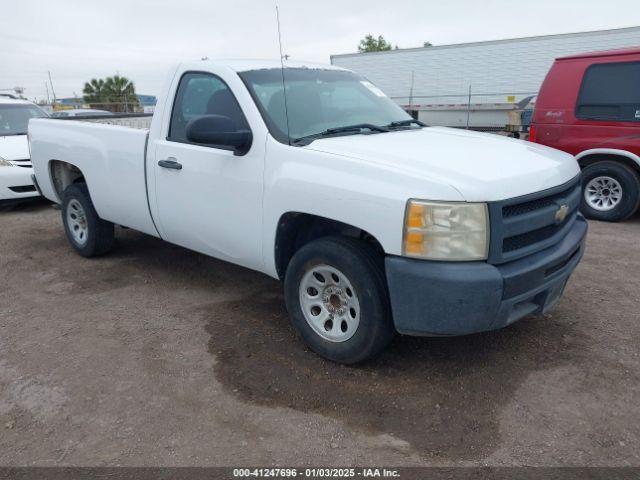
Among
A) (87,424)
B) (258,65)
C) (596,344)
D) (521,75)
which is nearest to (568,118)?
(596,344)

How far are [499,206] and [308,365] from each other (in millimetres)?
1536

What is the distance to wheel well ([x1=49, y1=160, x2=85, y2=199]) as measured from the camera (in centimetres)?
565

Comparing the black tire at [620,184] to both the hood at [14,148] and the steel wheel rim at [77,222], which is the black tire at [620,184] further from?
the hood at [14,148]

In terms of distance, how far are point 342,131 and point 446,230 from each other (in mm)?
1252

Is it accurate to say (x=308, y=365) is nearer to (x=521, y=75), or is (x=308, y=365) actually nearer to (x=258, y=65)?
(x=258, y=65)

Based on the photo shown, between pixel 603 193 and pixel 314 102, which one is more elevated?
pixel 314 102

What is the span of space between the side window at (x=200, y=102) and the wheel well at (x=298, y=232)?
2.48 feet

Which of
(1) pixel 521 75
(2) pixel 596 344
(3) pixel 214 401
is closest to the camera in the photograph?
(3) pixel 214 401

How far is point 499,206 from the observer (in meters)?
2.71

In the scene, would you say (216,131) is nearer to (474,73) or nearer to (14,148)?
(14,148)

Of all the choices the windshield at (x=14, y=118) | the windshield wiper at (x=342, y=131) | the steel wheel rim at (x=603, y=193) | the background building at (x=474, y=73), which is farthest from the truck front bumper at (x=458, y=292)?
the background building at (x=474, y=73)

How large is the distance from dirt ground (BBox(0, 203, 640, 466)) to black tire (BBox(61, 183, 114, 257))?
31.7 inches

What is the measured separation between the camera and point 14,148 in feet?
26.7

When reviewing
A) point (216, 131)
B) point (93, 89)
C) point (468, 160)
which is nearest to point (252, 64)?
point (216, 131)
